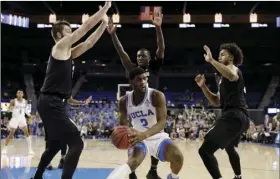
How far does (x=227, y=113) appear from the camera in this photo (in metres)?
4.46

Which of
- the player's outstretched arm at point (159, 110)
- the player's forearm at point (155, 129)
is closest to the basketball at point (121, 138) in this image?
the player's forearm at point (155, 129)

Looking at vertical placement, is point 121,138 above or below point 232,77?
below

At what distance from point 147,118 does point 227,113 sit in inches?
42.8

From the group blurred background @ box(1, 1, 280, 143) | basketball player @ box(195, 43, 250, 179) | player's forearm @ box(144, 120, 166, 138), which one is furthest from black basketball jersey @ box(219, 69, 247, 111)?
blurred background @ box(1, 1, 280, 143)

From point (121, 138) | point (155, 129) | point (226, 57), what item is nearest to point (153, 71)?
point (226, 57)

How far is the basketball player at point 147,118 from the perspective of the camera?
3.91 metres

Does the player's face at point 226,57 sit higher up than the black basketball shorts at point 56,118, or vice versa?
the player's face at point 226,57

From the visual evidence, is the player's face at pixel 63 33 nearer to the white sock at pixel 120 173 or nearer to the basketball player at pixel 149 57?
the basketball player at pixel 149 57

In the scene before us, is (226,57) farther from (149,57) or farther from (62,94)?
(62,94)

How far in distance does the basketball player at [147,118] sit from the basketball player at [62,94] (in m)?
0.62

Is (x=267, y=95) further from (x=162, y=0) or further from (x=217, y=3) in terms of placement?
(x=162, y=0)

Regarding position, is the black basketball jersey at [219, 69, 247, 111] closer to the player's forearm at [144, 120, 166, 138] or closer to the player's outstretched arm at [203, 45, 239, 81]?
the player's outstretched arm at [203, 45, 239, 81]

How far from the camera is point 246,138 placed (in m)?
17.8

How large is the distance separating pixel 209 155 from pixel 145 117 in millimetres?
919
